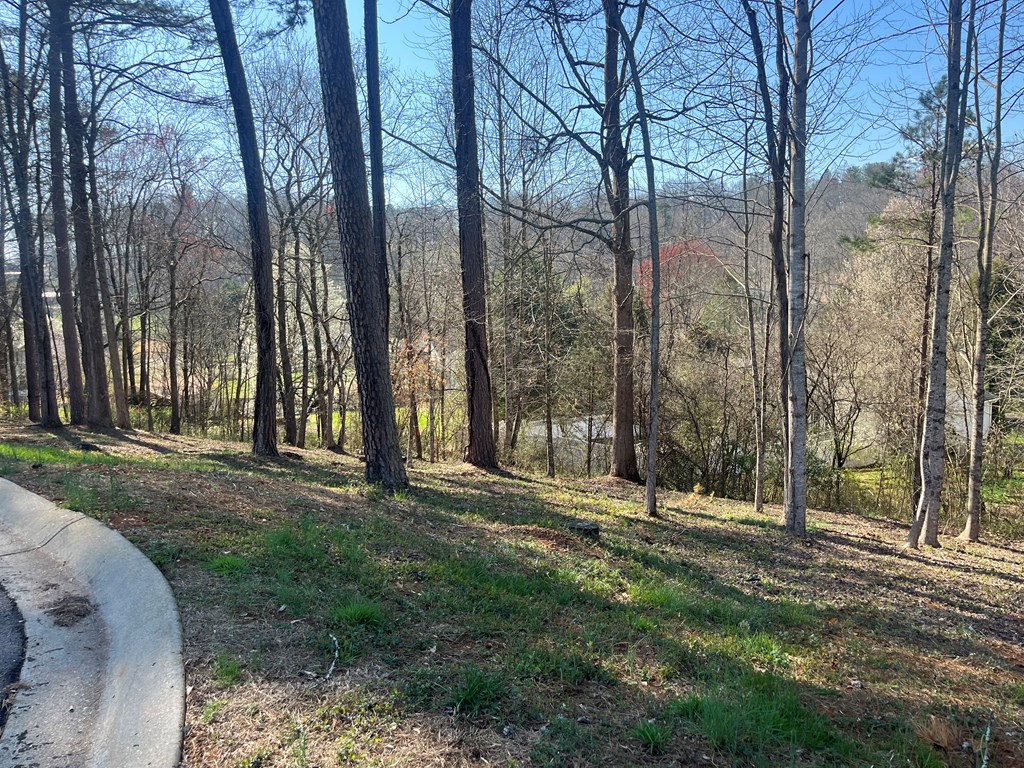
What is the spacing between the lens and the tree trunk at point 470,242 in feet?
41.7

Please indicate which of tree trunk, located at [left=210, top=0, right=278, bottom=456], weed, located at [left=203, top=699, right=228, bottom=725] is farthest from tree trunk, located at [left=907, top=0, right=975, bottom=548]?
tree trunk, located at [left=210, top=0, right=278, bottom=456]

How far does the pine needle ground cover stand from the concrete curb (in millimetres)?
133

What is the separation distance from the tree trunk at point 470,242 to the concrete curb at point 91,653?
8280 mm

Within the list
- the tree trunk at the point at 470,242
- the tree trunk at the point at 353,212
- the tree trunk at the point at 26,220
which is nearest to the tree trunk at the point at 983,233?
the tree trunk at the point at 470,242

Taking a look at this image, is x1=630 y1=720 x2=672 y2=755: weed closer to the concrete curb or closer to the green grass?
the green grass

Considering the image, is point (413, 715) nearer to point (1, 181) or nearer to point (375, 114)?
point (375, 114)

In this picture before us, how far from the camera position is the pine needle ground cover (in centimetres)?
285

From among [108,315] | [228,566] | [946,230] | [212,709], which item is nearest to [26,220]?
[108,315]

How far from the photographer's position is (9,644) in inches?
135

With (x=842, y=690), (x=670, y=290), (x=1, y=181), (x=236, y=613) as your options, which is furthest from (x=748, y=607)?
(x=1, y=181)

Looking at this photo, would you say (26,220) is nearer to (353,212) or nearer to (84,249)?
(84,249)

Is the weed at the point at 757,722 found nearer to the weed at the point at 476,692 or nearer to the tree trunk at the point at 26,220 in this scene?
the weed at the point at 476,692

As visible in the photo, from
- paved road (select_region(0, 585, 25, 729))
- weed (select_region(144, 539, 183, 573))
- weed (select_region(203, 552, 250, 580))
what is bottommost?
paved road (select_region(0, 585, 25, 729))

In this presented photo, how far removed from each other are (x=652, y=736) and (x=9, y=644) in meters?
3.49
